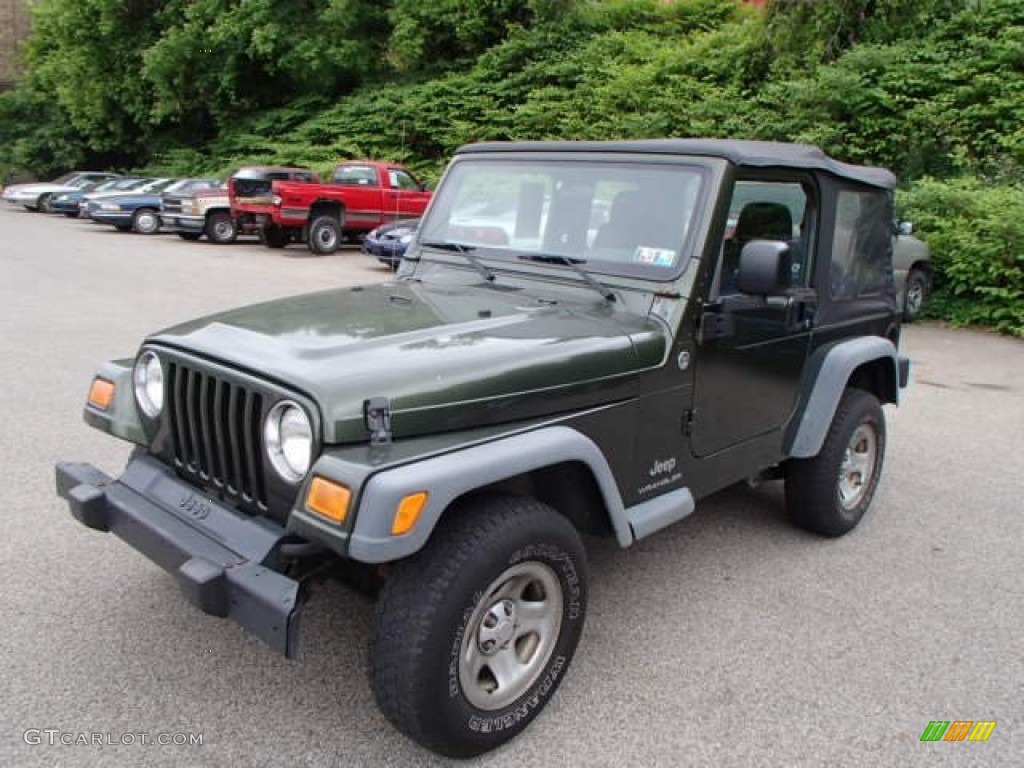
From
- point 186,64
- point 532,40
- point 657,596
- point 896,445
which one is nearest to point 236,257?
point 532,40

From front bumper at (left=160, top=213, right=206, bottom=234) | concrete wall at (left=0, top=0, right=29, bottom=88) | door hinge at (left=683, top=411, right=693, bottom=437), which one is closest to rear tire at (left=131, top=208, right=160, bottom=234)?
front bumper at (left=160, top=213, right=206, bottom=234)

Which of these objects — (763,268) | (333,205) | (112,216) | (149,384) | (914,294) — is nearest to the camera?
(149,384)

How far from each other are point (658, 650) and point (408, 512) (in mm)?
1490

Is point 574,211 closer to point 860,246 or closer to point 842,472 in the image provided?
point 860,246

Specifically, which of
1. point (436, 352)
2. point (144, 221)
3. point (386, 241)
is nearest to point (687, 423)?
point (436, 352)

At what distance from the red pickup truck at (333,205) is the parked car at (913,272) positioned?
10.4 m

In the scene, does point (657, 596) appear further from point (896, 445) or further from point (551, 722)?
point (896, 445)

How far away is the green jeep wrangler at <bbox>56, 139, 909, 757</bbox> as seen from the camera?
2.43 metres

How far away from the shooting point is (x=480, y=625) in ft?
8.57

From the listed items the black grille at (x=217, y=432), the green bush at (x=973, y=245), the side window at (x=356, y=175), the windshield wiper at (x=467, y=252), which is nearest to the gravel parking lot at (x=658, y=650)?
the black grille at (x=217, y=432)

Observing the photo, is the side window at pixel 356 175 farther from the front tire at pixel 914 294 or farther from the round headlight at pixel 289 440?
the round headlight at pixel 289 440

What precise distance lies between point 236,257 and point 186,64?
1713cm

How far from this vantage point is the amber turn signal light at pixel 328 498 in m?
2.30

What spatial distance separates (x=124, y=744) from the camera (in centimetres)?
264
